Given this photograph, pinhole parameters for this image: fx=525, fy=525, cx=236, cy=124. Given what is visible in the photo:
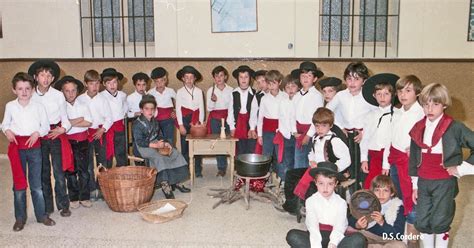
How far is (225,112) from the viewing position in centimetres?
662

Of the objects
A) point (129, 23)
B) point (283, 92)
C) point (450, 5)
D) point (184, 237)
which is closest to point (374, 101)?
point (283, 92)

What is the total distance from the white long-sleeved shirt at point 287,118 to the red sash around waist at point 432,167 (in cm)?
219

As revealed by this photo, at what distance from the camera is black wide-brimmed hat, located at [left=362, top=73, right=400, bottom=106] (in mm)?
4418

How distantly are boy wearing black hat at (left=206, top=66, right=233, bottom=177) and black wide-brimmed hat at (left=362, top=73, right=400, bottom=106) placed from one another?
2.34 metres

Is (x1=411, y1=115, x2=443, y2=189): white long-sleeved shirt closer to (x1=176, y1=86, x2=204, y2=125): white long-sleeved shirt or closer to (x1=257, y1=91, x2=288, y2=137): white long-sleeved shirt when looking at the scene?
(x1=257, y1=91, x2=288, y2=137): white long-sleeved shirt

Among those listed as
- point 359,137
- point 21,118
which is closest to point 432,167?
point 359,137

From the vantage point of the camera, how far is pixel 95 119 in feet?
18.1

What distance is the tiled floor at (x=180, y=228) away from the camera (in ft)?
14.4

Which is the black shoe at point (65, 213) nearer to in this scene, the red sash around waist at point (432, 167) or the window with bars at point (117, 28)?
the window with bars at point (117, 28)

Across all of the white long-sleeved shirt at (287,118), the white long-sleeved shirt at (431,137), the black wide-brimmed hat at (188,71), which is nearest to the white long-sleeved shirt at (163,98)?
the black wide-brimmed hat at (188,71)

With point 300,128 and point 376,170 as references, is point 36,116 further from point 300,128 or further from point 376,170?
point 376,170

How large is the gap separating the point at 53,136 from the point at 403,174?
310 centimetres

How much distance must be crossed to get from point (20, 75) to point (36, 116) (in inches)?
14.9

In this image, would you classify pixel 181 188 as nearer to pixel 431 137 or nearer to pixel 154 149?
pixel 154 149
